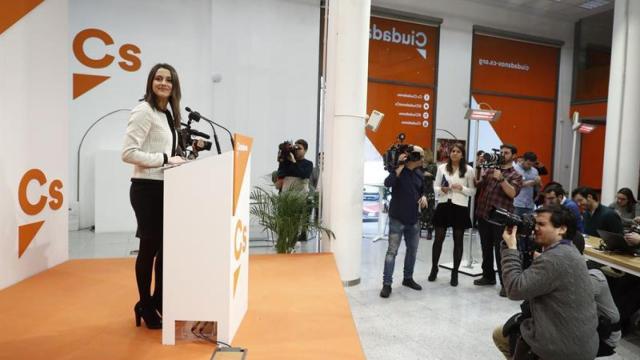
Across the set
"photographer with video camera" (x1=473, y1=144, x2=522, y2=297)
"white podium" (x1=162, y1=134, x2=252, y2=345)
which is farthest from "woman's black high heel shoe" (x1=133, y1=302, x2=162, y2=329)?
"photographer with video camera" (x1=473, y1=144, x2=522, y2=297)

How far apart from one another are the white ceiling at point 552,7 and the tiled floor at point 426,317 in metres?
5.88

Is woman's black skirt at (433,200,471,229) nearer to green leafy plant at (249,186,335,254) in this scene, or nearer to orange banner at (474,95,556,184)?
green leafy plant at (249,186,335,254)

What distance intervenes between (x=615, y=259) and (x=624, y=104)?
5.24 metres

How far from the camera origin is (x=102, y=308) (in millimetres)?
2525

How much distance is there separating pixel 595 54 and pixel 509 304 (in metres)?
7.60

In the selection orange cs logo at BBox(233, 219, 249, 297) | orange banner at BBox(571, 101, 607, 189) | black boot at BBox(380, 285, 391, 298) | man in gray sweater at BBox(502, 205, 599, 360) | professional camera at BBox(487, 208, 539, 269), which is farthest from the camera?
orange banner at BBox(571, 101, 607, 189)

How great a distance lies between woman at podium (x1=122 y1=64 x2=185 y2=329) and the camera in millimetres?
2057

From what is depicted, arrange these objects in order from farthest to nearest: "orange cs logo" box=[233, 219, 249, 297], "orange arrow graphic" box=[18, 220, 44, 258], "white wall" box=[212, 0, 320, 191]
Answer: "white wall" box=[212, 0, 320, 191]
"orange arrow graphic" box=[18, 220, 44, 258]
"orange cs logo" box=[233, 219, 249, 297]

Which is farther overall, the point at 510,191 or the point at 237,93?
the point at 237,93

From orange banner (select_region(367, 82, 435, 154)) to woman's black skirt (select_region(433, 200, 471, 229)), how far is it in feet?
11.7

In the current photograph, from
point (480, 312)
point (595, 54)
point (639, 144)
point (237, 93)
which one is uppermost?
point (595, 54)

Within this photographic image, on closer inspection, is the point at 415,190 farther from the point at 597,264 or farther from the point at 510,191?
the point at 597,264

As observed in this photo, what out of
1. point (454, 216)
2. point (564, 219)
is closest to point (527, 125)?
point (454, 216)

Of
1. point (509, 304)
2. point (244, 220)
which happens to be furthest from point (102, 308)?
point (509, 304)
